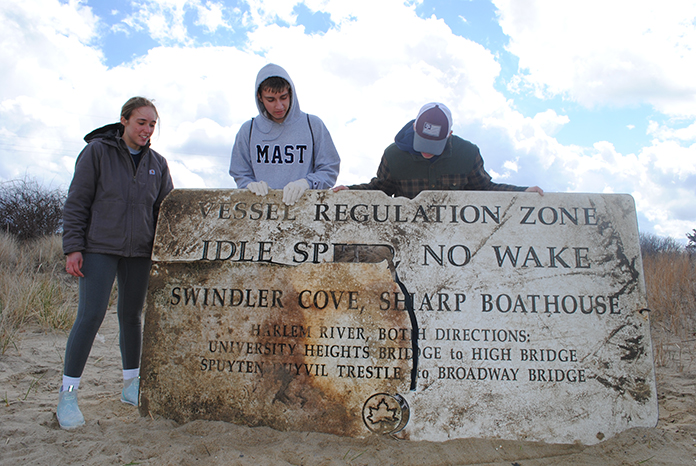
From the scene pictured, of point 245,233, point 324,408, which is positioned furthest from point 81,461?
point 245,233

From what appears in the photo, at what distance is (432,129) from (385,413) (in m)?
1.87

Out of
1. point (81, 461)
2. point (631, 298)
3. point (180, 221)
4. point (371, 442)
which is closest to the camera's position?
point (81, 461)

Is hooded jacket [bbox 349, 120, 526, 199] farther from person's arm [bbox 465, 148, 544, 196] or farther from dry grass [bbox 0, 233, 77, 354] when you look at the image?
dry grass [bbox 0, 233, 77, 354]

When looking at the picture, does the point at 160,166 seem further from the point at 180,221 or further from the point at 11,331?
the point at 11,331

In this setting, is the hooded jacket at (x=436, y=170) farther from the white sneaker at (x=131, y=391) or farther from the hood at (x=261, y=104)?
the white sneaker at (x=131, y=391)

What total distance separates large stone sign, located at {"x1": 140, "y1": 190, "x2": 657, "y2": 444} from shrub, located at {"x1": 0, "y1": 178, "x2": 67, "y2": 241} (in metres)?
11.1

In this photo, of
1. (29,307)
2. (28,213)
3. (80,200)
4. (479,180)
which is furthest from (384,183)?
(28,213)

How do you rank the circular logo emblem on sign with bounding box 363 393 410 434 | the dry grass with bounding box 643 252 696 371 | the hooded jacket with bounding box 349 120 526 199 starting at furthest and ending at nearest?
the dry grass with bounding box 643 252 696 371 < the hooded jacket with bounding box 349 120 526 199 < the circular logo emblem on sign with bounding box 363 393 410 434

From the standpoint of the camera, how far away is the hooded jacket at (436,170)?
3035 mm

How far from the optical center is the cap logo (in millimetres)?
2932

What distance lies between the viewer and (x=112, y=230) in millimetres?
2633

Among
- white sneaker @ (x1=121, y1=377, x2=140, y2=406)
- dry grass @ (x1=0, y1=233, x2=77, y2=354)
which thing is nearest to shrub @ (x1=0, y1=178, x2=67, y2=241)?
dry grass @ (x1=0, y1=233, x2=77, y2=354)

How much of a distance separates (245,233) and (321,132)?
966 millimetres

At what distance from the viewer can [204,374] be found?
8.54 ft
